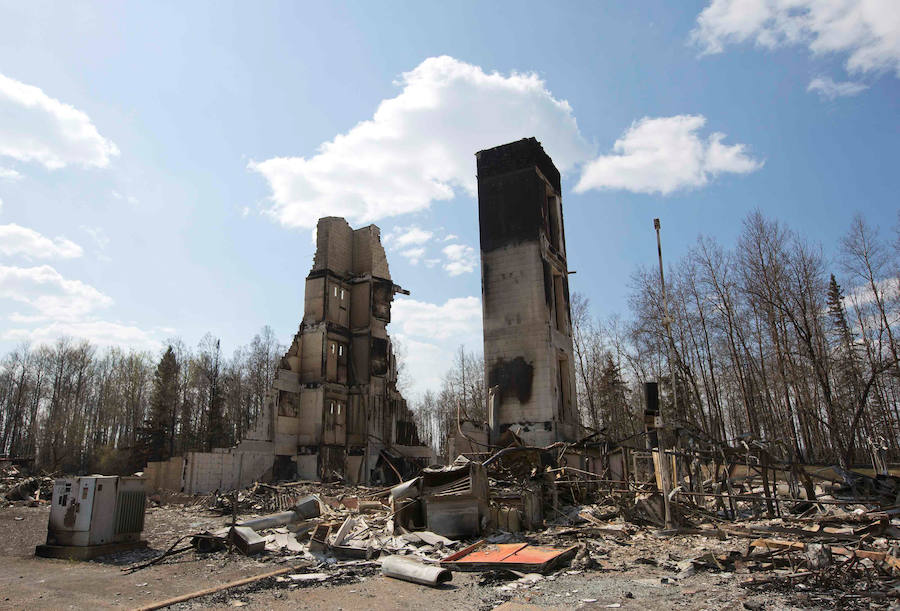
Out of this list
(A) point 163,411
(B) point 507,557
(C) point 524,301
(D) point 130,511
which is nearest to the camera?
(B) point 507,557

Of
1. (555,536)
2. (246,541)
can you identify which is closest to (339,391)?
(555,536)

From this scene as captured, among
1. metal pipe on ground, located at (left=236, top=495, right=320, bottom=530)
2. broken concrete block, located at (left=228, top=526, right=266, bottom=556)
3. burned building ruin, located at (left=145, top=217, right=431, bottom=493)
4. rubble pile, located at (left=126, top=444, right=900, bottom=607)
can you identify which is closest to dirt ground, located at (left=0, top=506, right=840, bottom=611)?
rubble pile, located at (left=126, top=444, right=900, bottom=607)

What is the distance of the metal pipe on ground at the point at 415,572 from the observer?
902 centimetres

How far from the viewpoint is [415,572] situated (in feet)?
30.3

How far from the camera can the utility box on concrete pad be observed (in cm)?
1141

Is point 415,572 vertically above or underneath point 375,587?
above

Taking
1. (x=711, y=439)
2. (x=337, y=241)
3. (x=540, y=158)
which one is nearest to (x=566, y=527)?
(x=711, y=439)

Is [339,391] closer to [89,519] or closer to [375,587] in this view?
[89,519]

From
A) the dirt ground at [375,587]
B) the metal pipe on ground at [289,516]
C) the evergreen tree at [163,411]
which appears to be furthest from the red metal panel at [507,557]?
the evergreen tree at [163,411]

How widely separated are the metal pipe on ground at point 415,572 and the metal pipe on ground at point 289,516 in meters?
5.26

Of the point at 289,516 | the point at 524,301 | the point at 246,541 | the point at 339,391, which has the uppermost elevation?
the point at 524,301

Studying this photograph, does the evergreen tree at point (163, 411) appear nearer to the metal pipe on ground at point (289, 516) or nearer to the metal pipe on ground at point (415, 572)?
the metal pipe on ground at point (289, 516)

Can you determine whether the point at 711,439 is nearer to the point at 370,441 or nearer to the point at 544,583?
the point at 544,583

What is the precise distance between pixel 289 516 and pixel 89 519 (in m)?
4.73
